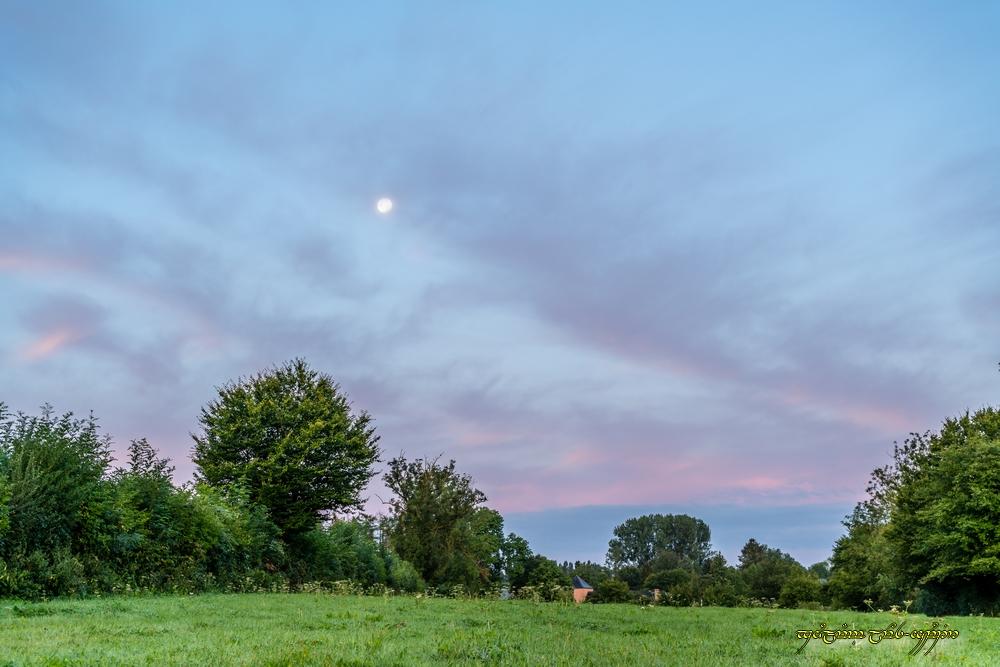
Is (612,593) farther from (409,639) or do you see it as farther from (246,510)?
(409,639)

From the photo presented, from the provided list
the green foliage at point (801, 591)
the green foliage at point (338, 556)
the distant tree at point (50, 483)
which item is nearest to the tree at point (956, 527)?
the green foliage at point (801, 591)

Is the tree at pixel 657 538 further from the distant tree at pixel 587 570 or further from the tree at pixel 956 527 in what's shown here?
the tree at pixel 956 527

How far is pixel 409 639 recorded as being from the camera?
7918 mm

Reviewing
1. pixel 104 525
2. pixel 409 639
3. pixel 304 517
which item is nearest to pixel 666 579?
pixel 304 517

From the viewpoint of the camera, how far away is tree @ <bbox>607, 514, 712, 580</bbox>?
106125 millimetres

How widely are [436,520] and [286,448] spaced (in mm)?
8952

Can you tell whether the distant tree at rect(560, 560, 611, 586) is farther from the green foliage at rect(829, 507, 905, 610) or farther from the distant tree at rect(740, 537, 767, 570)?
the green foliage at rect(829, 507, 905, 610)

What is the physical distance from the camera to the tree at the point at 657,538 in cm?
10612

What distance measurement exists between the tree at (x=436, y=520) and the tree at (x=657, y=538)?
258 feet

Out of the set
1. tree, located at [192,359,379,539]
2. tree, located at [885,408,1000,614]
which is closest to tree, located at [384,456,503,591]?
tree, located at [192,359,379,539]

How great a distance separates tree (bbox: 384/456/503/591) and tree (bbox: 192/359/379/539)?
112 inches

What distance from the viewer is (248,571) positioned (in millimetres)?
22891

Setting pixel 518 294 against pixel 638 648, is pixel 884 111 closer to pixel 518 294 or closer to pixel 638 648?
pixel 518 294

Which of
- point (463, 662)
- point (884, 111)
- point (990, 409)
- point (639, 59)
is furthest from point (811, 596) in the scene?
point (463, 662)
